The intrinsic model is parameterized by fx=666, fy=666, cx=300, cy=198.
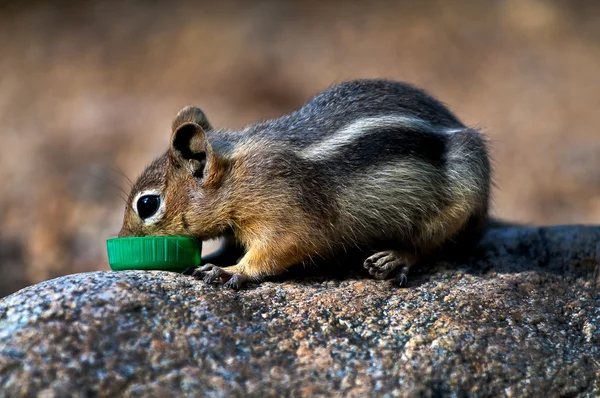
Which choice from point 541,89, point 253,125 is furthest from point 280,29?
point 253,125

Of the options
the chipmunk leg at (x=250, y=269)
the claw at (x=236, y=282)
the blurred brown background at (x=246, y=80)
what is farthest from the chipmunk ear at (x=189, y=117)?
the blurred brown background at (x=246, y=80)

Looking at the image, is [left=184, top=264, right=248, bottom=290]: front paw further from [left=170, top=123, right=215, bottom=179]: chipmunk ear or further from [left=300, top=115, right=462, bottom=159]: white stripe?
[left=300, top=115, right=462, bottom=159]: white stripe

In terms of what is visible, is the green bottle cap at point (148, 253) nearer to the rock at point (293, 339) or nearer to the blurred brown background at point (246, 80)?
the rock at point (293, 339)

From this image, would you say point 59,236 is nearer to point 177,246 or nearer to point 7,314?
point 177,246

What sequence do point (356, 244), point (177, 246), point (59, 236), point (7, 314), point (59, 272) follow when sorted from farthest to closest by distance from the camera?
1. point (59, 236)
2. point (59, 272)
3. point (356, 244)
4. point (177, 246)
5. point (7, 314)

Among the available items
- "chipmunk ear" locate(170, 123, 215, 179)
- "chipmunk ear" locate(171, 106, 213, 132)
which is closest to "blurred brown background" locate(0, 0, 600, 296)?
"chipmunk ear" locate(171, 106, 213, 132)

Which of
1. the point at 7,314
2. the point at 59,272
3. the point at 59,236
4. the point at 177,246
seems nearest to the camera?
the point at 7,314

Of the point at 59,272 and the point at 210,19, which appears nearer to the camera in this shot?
the point at 59,272
